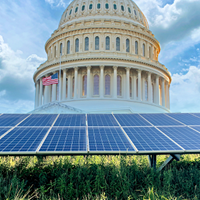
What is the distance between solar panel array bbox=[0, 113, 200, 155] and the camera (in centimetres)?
953

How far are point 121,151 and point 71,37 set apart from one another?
50.3 m

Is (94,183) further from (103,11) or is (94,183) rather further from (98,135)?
(103,11)

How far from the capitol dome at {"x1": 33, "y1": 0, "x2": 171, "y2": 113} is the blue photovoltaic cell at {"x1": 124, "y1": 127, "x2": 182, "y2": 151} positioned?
3132cm

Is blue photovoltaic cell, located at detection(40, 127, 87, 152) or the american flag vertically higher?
the american flag

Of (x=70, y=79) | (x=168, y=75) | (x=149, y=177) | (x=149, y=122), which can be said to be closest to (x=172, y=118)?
(x=149, y=122)

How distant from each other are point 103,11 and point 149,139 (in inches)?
2072

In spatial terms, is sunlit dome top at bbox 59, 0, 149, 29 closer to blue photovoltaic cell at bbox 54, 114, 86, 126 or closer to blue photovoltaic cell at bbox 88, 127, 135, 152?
blue photovoltaic cell at bbox 54, 114, 86, 126

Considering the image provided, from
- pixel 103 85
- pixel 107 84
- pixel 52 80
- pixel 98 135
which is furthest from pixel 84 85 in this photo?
pixel 98 135

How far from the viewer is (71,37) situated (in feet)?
185

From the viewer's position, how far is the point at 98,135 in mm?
11117

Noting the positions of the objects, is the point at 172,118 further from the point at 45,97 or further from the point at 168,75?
the point at 168,75

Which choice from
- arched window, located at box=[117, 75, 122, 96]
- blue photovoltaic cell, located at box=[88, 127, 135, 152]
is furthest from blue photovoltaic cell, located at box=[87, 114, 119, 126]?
arched window, located at box=[117, 75, 122, 96]

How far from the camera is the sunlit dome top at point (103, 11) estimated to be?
189ft

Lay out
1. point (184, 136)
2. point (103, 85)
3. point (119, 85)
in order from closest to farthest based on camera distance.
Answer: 1. point (184, 136)
2. point (103, 85)
3. point (119, 85)
